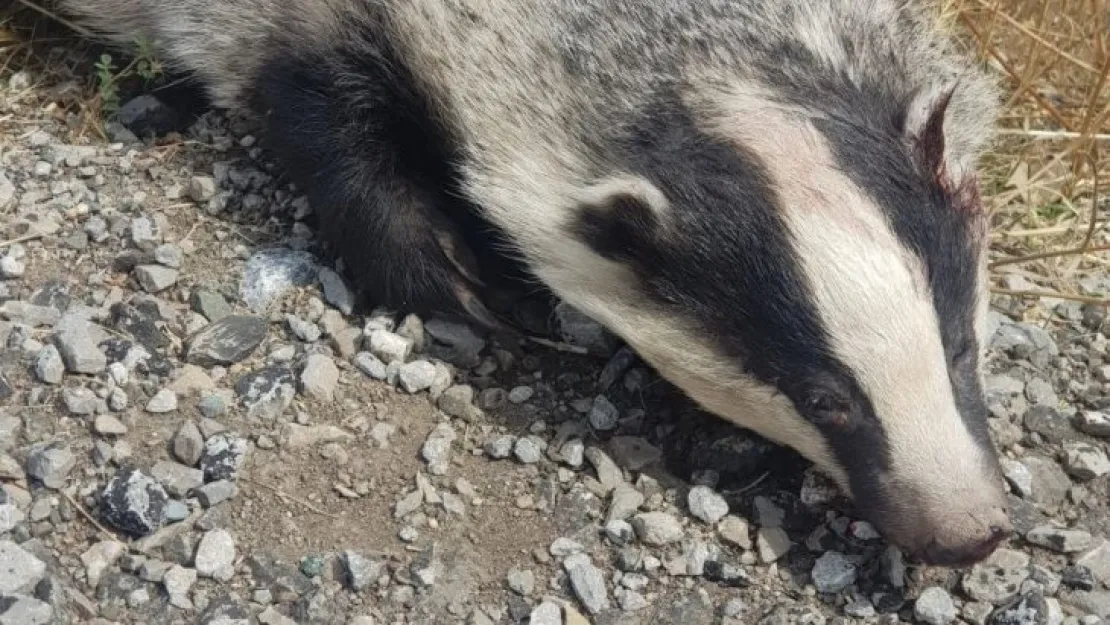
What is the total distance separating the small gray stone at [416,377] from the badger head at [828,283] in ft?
1.91

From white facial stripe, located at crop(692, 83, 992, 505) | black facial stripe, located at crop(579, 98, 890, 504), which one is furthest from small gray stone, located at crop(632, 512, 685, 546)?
white facial stripe, located at crop(692, 83, 992, 505)

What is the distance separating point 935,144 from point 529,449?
1251 millimetres

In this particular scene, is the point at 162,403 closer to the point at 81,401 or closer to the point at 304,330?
the point at 81,401

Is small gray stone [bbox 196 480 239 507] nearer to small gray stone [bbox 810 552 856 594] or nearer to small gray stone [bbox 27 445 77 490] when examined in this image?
small gray stone [bbox 27 445 77 490]

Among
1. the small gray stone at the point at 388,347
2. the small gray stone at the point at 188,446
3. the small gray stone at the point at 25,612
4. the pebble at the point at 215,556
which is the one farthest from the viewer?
the small gray stone at the point at 388,347

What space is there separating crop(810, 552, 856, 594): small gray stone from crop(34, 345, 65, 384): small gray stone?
1.94 m

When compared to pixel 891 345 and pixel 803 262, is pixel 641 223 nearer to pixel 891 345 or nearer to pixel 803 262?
pixel 803 262

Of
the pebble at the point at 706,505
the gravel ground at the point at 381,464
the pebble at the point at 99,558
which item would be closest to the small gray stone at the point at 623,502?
the gravel ground at the point at 381,464

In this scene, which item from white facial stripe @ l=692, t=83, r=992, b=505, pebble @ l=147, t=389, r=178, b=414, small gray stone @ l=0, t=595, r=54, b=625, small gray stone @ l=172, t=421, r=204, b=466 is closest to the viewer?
small gray stone @ l=0, t=595, r=54, b=625

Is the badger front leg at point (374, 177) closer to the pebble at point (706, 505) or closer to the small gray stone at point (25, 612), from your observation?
the pebble at point (706, 505)

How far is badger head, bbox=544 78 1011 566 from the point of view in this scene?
3.03 m

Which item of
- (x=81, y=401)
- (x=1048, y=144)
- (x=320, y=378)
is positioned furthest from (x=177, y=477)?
(x=1048, y=144)

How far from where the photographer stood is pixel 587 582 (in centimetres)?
319

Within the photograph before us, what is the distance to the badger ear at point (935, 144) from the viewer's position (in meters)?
3.20
